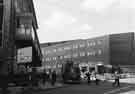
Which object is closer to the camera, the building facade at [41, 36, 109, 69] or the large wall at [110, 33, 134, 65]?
the large wall at [110, 33, 134, 65]

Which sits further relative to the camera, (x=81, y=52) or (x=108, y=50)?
(x=81, y=52)

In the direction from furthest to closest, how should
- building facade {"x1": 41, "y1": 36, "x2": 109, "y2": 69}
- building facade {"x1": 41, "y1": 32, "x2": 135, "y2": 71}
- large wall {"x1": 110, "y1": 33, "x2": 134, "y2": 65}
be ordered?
1. building facade {"x1": 41, "y1": 36, "x2": 109, "y2": 69}
2. building facade {"x1": 41, "y1": 32, "x2": 135, "y2": 71}
3. large wall {"x1": 110, "y1": 33, "x2": 134, "y2": 65}

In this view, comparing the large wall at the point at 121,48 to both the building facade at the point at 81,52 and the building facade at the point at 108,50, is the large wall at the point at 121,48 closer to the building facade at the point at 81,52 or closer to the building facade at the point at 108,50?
the building facade at the point at 108,50

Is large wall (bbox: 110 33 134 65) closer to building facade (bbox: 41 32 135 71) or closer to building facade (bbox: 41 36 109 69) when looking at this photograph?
building facade (bbox: 41 32 135 71)

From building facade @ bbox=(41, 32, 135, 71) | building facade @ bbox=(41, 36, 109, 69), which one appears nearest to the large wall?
building facade @ bbox=(41, 32, 135, 71)

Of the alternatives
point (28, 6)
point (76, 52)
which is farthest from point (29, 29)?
point (76, 52)

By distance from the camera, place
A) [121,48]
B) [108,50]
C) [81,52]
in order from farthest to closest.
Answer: [81,52], [108,50], [121,48]

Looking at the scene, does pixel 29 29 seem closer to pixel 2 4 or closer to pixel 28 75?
pixel 2 4

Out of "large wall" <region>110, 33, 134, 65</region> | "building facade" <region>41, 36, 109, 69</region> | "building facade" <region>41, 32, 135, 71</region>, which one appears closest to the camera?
"large wall" <region>110, 33, 134, 65</region>

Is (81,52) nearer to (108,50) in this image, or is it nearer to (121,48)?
(108,50)

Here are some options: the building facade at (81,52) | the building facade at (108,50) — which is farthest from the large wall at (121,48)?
the building facade at (81,52)

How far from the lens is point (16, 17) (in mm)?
33438

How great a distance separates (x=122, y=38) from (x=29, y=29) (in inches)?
1911

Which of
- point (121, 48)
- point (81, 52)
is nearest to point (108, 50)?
point (121, 48)
